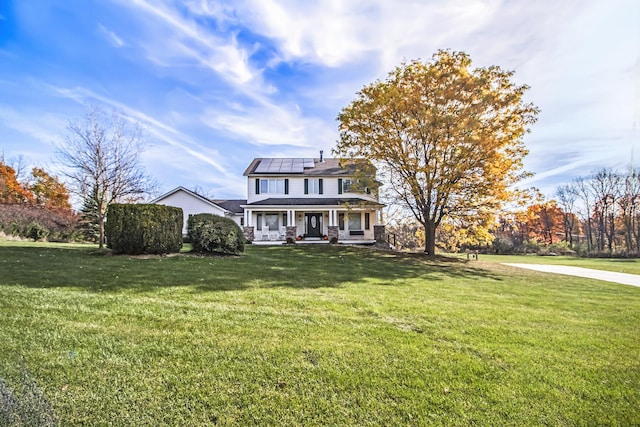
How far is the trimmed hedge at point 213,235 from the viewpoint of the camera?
11.3 meters

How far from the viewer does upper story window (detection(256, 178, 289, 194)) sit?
23.0m

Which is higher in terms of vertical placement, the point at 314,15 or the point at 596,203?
the point at 314,15

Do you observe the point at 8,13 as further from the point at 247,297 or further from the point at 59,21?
the point at 247,297

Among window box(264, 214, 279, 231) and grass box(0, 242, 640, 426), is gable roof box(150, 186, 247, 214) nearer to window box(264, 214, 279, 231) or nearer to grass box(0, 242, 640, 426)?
window box(264, 214, 279, 231)

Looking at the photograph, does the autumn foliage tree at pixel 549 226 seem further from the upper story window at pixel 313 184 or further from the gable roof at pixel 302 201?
the upper story window at pixel 313 184

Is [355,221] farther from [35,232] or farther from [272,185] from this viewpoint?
[35,232]

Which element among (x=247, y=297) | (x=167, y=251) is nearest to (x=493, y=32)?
(x=247, y=297)

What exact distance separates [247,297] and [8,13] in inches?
307

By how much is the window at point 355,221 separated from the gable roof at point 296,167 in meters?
3.14

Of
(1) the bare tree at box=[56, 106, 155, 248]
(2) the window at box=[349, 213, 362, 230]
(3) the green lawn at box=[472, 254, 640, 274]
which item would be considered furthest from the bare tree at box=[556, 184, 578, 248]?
(1) the bare tree at box=[56, 106, 155, 248]

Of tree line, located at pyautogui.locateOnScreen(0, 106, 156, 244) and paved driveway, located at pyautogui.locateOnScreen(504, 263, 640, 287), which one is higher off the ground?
tree line, located at pyautogui.locateOnScreen(0, 106, 156, 244)

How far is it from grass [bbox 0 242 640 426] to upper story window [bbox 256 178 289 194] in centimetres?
1700

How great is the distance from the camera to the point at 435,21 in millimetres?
9211

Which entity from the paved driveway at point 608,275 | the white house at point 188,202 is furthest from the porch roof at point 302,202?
the paved driveway at point 608,275
